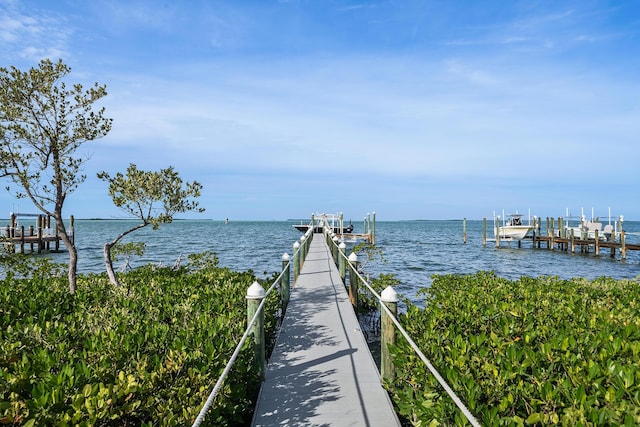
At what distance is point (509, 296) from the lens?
21.6 feet

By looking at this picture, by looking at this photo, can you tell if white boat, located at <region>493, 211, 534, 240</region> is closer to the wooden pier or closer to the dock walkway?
the wooden pier

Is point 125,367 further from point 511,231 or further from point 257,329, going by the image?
point 511,231

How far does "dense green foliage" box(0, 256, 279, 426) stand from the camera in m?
2.88

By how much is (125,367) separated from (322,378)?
2.30 metres

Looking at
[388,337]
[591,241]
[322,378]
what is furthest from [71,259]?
[591,241]

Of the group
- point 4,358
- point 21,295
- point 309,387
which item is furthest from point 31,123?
point 309,387

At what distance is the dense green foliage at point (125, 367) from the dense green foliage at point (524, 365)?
182 centimetres

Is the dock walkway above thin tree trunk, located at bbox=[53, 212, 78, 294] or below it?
below

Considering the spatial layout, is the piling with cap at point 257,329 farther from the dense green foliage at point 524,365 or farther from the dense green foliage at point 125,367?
the dense green foliage at point 524,365

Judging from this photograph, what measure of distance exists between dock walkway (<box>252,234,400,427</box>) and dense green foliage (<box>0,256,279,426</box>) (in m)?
0.36

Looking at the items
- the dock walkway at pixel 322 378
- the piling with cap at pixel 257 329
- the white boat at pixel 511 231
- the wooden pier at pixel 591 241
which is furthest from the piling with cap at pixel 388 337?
the white boat at pixel 511 231

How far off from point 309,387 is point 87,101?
26.8 feet

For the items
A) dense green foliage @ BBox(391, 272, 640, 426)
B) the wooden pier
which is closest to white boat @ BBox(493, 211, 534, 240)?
the wooden pier

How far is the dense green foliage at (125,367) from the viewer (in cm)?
288
